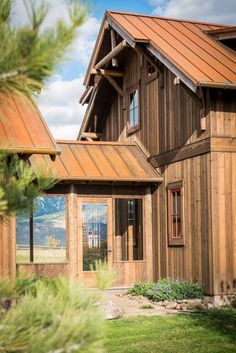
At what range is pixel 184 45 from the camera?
46.6ft

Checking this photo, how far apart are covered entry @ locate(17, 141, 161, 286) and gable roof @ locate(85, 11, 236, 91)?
283 cm

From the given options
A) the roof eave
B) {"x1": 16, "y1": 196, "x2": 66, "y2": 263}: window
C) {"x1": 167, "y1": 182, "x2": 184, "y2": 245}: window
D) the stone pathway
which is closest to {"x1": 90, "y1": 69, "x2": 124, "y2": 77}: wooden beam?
{"x1": 167, "y1": 182, "x2": 184, "y2": 245}: window

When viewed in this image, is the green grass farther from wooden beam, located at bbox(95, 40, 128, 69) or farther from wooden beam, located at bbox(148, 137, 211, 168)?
wooden beam, located at bbox(95, 40, 128, 69)

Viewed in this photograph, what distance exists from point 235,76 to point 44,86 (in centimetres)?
945

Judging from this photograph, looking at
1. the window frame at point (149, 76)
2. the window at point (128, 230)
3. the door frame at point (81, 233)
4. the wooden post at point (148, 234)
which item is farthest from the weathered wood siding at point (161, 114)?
the door frame at point (81, 233)

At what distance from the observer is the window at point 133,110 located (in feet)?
53.7

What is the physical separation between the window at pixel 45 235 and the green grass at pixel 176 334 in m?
3.94

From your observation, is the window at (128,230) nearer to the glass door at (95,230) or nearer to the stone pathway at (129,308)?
the glass door at (95,230)

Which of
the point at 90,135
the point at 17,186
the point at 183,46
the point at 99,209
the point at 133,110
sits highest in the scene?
the point at 183,46

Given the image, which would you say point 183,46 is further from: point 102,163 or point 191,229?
point 191,229

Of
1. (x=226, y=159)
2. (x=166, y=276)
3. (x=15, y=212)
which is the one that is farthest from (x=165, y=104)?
(x=15, y=212)

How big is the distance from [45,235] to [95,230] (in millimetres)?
1198

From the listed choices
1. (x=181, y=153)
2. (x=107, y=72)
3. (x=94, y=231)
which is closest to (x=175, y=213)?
(x=181, y=153)

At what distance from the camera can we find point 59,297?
3562mm
